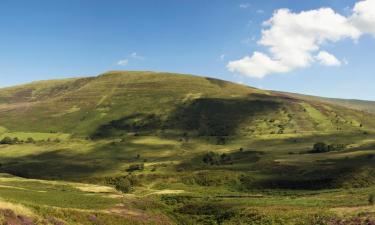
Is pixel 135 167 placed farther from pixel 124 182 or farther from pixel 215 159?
pixel 215 159

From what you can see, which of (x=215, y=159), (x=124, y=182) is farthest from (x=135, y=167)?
(x=215, y=159)

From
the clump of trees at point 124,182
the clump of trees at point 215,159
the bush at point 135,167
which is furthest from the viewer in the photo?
the clump of trees at point 215,159

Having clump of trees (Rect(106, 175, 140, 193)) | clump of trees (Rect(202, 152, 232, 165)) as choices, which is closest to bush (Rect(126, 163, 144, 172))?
clump of trees (Rect(106, 175, 140, 193))

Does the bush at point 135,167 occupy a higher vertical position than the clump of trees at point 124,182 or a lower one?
higher

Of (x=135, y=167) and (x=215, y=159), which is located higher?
(x=215, y=159)

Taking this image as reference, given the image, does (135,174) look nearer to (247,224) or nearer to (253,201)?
(253,201)

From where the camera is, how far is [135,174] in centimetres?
15912

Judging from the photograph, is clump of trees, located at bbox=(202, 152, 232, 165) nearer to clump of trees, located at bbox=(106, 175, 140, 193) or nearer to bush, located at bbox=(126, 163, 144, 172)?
bush, located at bbox=(126, 163, 144, 172)

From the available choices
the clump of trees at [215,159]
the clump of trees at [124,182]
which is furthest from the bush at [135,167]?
the clump of trees at [215,159]

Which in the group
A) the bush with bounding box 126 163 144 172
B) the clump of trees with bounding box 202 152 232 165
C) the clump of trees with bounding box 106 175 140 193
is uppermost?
the clump of trees with bounding box 202 152 232 165

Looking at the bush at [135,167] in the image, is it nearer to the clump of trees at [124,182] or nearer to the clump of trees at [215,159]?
the clump of trees at [124,182]

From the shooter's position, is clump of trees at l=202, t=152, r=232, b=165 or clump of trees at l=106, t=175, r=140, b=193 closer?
clump of trees at l=106, t=175, r=140, b=193

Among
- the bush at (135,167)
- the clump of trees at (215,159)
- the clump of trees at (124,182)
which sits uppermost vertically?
the clump of trees at (215,159)

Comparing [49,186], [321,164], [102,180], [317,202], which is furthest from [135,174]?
[317,202]
